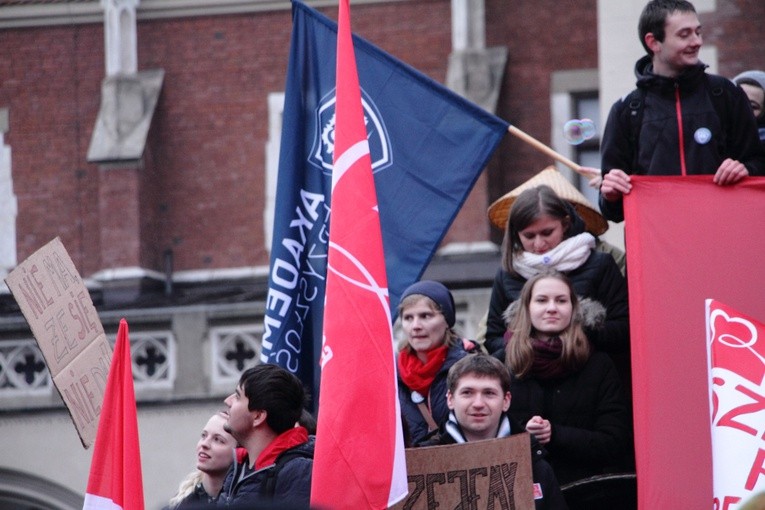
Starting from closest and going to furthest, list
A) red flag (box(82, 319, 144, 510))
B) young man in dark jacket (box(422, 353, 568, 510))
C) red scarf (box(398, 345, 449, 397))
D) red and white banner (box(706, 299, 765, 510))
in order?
red and white banner (box(706, 299, 765, 510)), young man in dark jacket (box(422, 353, 568, 510)), red flag (box(82, 319, 144, 510)), red scarf (box(398, 345, 449, 397))

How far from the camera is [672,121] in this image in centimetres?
620

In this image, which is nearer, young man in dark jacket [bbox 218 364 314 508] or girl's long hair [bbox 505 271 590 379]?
young man in dark jacket [bbox 218 364 314 508]

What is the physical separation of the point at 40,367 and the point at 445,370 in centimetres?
1056

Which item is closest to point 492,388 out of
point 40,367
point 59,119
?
point 40,367

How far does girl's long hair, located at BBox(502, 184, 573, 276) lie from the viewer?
21.2ft

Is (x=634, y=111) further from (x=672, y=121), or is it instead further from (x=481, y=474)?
Result: (x=481, y=474)

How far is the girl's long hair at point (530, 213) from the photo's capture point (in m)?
6.47

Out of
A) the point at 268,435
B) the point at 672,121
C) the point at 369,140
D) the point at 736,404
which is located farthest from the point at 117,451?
the point at 672,121

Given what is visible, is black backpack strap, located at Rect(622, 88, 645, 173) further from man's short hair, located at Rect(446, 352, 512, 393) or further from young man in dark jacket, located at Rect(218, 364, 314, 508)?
young man in dark jacket, located at Rect(218, 364, 314, 508)

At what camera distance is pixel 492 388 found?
18.6 feet

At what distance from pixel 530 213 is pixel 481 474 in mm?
1417

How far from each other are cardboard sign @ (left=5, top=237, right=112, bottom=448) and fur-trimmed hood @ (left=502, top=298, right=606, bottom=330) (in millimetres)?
1630

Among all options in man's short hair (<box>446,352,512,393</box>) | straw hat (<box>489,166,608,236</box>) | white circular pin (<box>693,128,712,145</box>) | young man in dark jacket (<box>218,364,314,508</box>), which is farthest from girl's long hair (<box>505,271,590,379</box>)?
straw hat (<box>489,166,608,236</box>)

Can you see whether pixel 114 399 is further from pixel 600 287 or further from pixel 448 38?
pixel 448 38
